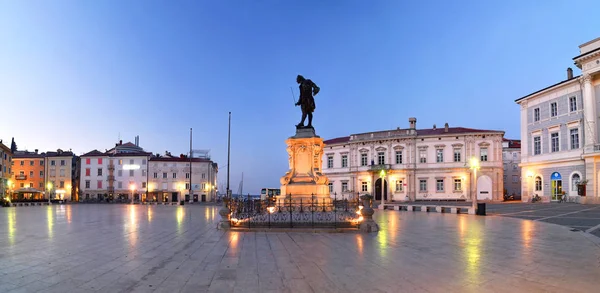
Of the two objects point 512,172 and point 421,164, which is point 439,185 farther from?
point 512,172

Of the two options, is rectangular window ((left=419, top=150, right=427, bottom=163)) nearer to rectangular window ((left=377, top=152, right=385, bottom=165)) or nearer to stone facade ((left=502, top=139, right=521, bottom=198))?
rectangular window ((left=377, top=152, right=385, bottom=165))

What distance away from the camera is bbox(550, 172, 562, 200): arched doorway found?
37.3 m

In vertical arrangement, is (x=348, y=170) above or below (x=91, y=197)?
above

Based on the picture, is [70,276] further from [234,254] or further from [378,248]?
[378,248]

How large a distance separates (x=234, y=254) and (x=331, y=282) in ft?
10.9

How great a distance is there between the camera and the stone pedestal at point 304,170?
2008 centimetres

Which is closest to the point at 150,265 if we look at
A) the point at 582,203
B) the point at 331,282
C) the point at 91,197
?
the point at 331,282

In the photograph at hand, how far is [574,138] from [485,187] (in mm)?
16285

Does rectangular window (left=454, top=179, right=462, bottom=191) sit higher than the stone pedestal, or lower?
lower

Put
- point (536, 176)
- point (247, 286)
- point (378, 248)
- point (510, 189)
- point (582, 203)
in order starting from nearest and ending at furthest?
point (247, 286) < point (378, 248) < point (582, 203) < point (536, 176) < point (510, 189)

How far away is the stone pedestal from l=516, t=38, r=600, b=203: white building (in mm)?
27099

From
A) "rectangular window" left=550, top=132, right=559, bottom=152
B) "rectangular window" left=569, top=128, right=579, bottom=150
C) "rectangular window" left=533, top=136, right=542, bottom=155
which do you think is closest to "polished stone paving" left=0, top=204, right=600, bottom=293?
"rectangular window" left=569, top=128, right=579, bottom=150

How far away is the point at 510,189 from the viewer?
63312 millimetres

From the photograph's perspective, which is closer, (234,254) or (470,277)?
(470,277)
